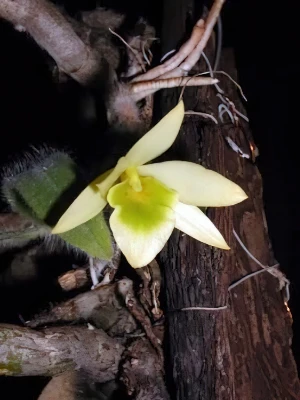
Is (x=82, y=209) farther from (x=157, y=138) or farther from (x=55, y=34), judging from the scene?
(x=55, y=34)

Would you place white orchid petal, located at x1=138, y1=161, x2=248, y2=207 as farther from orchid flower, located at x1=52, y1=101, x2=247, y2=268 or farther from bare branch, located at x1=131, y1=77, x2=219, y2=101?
bare branch, located at x1=131, y1=77, x2=219, y2=101

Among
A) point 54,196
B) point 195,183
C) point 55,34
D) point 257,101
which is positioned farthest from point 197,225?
point 257,101

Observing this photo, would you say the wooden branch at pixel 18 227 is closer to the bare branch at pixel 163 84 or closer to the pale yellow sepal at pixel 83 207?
the pale yellow sepal at pixel 83 207

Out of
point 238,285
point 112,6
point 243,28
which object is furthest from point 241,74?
A: point 238,285

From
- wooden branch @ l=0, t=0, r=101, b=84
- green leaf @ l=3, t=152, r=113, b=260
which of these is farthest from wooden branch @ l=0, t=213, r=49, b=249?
wooden branch @ l=0, t=0, r=101, b=84

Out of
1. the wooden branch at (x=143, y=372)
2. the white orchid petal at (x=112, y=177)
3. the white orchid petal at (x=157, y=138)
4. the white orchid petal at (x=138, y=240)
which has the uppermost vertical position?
the white orchid petal at (x=157, y=138)

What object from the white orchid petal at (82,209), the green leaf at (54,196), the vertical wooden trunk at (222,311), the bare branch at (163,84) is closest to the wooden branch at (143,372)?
the vertical wooden trunk at (222,311)

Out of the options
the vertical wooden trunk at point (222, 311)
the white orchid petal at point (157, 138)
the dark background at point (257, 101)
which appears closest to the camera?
the white orchid petal at point (157, 138)
